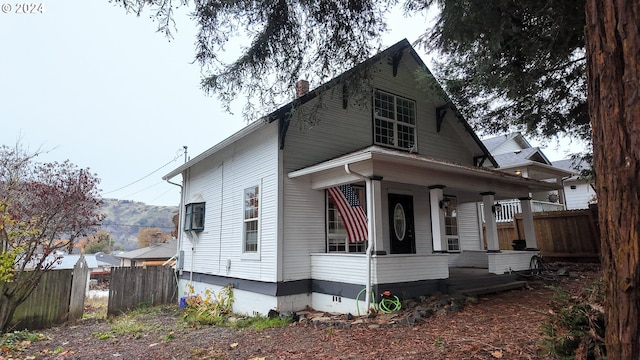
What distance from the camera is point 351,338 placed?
5.55 meters

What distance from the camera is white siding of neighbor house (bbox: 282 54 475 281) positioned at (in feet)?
28.2

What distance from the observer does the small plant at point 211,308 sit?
8945mm

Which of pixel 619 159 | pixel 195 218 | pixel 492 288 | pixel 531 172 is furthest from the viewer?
pixel 531 172

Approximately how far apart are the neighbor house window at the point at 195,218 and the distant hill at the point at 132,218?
49.2 metres

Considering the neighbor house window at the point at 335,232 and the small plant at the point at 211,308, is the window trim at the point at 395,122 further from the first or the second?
the small plant at the point at 211,308

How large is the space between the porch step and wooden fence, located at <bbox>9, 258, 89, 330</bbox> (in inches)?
408

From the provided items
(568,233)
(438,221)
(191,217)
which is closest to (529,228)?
(568,233)

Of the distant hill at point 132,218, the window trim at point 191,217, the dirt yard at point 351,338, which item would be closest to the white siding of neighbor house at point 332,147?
the dirt yard at point 351,338

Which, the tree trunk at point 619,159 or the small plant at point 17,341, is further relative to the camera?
the small plant at point 17,341

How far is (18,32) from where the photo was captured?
9.26 m

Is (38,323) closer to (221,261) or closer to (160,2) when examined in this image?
(221,261)

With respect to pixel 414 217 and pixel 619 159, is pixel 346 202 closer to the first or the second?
pixel 414 217

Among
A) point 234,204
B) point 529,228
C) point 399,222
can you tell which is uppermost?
point 234,204

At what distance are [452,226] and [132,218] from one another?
224 feet
